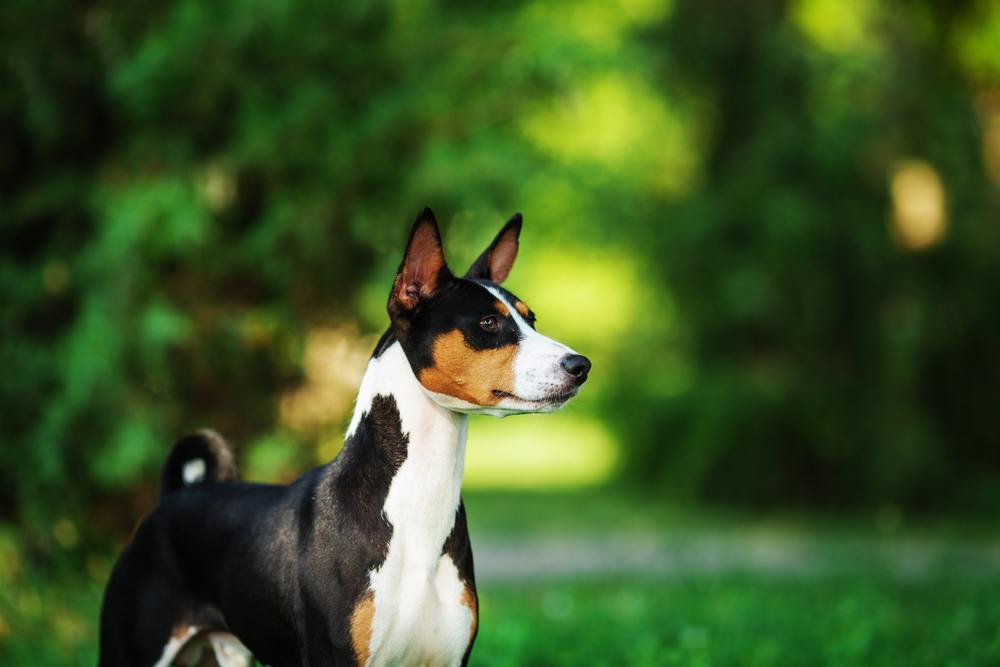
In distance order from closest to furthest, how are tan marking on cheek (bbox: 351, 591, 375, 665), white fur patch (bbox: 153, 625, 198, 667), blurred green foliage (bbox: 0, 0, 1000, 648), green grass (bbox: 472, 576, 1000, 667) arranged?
tan marking on cheek (bbox: 351, 591, 375, 665) → white fur patch (bbox: 153, 625, 198, 667) → green grass (bbox: 472, 576, 1000, 667) → blurred green foliage (bbox: 0, 0, 1000, 648)

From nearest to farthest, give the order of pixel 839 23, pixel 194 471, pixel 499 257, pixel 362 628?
1. pixel 362 628
2. pixel 499 257
3. pixel 194 471
4. pixel 839 23

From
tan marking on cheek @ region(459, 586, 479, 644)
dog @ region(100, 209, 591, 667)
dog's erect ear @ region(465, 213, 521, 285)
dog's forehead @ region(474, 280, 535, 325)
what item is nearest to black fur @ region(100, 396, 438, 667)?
dog @ region(100, 209, 591, 667)

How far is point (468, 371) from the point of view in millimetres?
3299

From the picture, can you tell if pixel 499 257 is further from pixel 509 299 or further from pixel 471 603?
pixel 471 603

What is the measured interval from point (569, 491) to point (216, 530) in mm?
13330

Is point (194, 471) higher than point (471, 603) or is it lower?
higher

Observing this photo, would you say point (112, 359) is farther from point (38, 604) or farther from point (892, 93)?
point (892, 93)

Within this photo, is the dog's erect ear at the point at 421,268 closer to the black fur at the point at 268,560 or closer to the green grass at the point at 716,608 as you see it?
the black fur at the point at 268,560

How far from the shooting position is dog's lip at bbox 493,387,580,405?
3266mm

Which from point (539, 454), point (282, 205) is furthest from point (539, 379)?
point (539, 454)

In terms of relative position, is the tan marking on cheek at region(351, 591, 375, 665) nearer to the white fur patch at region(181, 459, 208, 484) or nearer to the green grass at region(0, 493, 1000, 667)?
the white fur patch at region(181, 459, 208, 484)

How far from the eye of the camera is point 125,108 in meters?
7.56

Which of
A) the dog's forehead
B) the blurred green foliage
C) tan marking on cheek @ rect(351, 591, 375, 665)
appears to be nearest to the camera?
tan marking on cheek @ rect(351, 591, 375, 665)

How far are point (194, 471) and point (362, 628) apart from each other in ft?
4.59
